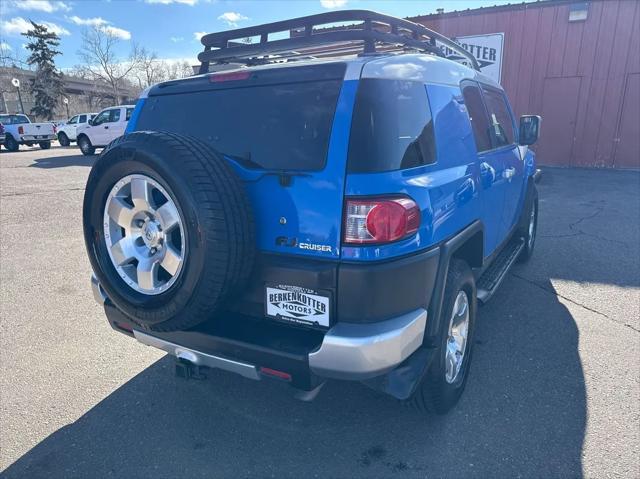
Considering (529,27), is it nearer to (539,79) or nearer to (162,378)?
(539,79)

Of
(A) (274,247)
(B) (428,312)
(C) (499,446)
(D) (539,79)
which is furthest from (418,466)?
(D) (539,79)

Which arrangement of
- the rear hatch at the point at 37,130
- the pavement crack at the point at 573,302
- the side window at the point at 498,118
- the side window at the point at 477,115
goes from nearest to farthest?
1. the side window at the point at 477,115
2. the side window at the point at 498,118
3. the pavement crack at the point at 573,302
4. the rear hatch at the point at 37,130

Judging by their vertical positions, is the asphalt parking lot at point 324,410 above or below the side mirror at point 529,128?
below

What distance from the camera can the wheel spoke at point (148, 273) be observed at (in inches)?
87.6

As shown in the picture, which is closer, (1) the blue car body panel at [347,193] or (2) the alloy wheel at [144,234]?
(1) the blue car body panel at [347,193]

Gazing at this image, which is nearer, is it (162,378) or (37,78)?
(162,378)

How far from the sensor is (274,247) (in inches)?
86.0

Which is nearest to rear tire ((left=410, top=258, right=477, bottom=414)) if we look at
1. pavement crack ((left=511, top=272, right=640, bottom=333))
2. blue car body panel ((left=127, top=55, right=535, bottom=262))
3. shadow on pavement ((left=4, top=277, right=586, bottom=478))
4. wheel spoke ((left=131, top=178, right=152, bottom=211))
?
shadow on pavement ((left=4, top=277, right=586, bottom=478))

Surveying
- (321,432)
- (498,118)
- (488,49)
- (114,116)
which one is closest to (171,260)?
(321,432)

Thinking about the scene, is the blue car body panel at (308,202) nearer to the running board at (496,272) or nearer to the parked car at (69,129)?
the running board at (496,272)

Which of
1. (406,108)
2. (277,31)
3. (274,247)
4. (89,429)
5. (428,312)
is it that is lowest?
(89,429)

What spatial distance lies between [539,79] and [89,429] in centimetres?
1514

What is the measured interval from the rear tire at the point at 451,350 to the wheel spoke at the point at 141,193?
1.62m

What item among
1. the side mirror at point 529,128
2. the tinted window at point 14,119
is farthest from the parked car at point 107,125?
the side mirror at point 529,128
